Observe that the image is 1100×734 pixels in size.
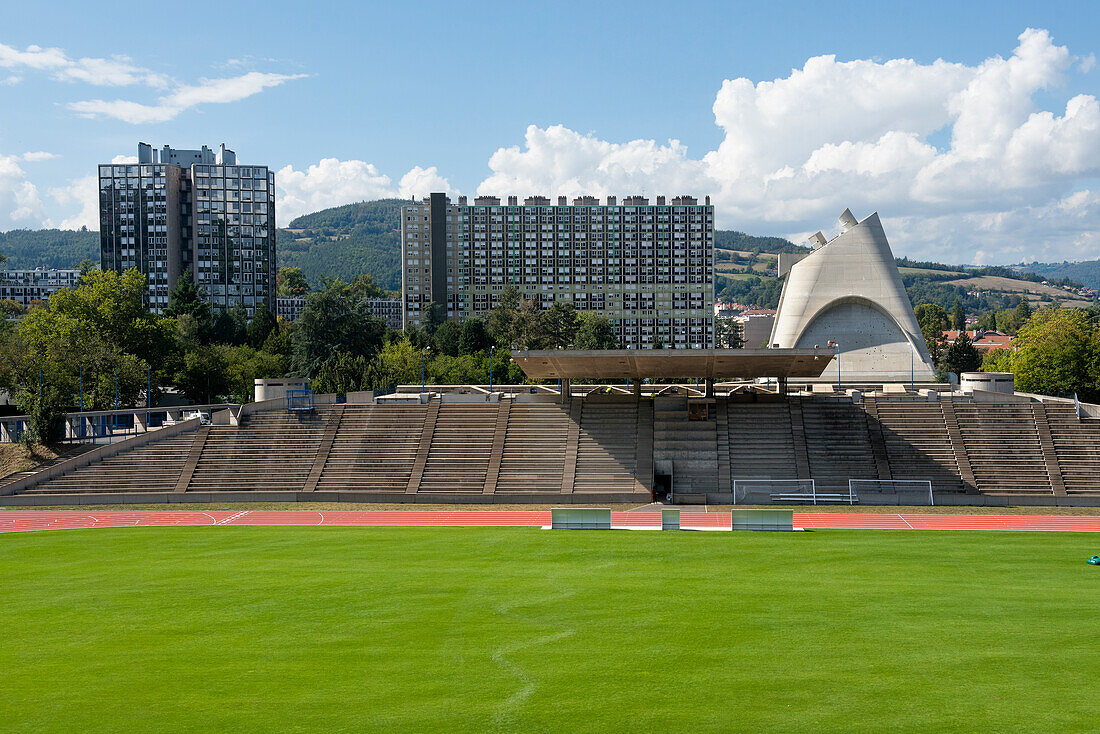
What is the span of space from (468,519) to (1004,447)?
86.9 feet

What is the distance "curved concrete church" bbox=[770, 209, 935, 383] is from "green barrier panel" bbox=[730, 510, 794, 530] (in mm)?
33839

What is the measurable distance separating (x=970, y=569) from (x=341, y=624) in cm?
1674

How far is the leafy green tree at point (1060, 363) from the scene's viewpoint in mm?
70812

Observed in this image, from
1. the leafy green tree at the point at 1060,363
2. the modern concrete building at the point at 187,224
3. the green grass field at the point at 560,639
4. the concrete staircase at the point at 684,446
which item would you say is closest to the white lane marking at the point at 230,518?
the green grass field at the point at 560,639

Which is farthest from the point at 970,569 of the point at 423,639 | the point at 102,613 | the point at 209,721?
the point at 102,613

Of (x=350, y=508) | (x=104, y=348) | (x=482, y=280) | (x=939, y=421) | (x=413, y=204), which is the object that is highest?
(x=413, y=204)

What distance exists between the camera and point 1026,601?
742 inches

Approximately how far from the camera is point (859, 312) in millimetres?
62406

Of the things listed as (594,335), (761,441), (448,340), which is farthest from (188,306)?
(761,441)

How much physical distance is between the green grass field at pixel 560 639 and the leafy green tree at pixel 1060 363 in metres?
52.6

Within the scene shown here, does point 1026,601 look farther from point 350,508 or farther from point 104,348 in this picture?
point 104,348

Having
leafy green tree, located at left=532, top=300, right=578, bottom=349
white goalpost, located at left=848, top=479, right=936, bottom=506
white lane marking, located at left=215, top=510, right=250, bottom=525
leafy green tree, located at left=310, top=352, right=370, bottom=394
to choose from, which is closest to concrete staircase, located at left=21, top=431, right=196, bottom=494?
white lane marking, located at left=215, top=510, right=250, bottom=525

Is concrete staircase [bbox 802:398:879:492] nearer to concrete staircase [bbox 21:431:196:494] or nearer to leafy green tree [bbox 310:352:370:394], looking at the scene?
concrete staircase [bbox 21:431:196:494]

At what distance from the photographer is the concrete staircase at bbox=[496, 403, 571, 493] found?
4050 centimetres
